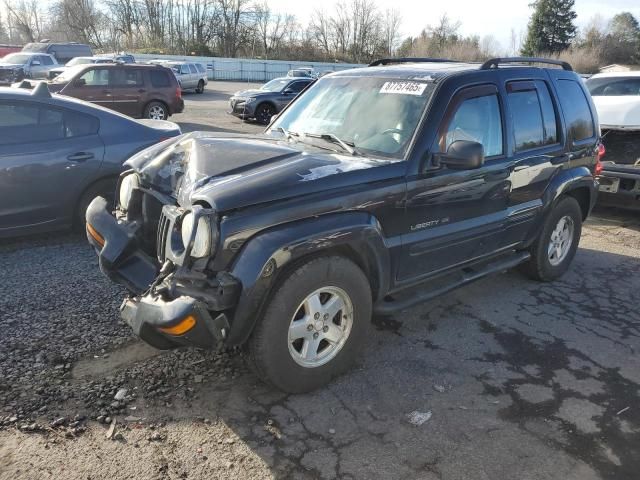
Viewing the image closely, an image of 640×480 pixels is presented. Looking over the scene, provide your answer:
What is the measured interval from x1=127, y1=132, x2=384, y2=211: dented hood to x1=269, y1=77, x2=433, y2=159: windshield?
25cm

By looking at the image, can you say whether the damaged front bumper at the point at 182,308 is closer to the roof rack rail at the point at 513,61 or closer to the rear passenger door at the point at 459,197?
the rear passenger door at the point at 459,197

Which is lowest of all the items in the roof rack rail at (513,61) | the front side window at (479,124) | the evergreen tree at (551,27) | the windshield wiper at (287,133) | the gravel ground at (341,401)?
the gravel ground at (341,401)

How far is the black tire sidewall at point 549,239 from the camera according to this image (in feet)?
16.1

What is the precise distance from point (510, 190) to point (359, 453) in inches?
96.6

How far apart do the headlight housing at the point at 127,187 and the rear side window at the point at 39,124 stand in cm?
204

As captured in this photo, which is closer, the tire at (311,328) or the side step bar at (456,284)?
the tire at (311,328)

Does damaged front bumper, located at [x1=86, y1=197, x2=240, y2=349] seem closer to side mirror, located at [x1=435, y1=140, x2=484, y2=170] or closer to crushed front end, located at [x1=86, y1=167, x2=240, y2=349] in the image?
crushed front end, located at [x1=86, y1=167, x2=240, y2=349]

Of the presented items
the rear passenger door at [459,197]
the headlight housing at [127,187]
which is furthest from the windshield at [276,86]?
the headlight housing at [127,187]

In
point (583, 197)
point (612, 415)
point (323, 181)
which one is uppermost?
point (323, 181)

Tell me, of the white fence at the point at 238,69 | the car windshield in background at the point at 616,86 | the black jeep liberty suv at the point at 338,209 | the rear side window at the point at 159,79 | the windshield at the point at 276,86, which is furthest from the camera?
the white fence at the point at 238,69

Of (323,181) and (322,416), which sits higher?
(323,181)

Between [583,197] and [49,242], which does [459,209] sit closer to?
[583,197]

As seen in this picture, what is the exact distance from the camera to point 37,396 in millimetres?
3055

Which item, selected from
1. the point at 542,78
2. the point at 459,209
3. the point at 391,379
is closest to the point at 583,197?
the point at 542,78
